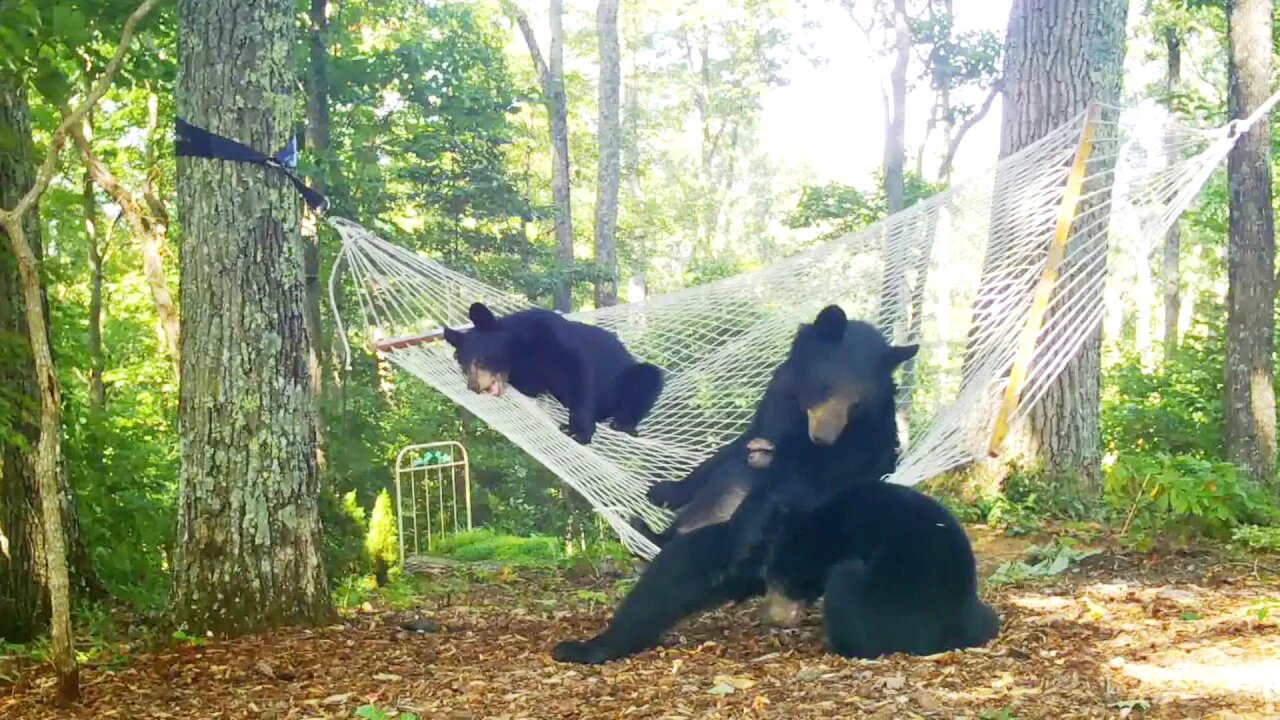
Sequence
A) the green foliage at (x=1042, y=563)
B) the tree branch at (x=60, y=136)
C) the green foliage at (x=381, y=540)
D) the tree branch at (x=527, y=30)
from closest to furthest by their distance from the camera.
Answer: the tree branch at (x=60, y=136) < the green foliage at (x=1042, y=563) < the green foliage at (x=381, y=540) < the tree branch at (x=527, y=30)

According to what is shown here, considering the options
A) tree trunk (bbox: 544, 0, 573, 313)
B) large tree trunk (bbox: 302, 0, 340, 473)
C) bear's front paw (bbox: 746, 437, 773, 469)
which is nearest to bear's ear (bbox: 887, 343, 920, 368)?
bear's front paw (bbox: 746, 437, 773, 469)

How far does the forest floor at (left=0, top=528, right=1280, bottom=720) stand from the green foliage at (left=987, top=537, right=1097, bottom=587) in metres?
0.37

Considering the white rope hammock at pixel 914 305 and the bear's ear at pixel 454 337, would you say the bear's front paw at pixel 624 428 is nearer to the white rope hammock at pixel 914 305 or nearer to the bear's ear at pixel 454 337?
the white rope hammock at pixel 914 305

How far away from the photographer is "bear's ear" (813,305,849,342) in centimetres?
374

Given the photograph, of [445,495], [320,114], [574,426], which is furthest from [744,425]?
[445,495]

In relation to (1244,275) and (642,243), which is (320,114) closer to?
(1244,275)

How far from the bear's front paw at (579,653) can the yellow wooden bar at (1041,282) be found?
5.84ft

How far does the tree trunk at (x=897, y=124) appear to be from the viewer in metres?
14.7

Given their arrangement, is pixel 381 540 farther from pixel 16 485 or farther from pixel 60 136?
pixel 60 136

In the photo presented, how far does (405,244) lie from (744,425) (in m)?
8.33

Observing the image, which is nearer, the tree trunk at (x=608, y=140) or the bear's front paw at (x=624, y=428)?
the bear's front paw at (x=624, y=428)

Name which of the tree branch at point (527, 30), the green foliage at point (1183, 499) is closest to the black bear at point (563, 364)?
the green foliage at point (1183, 499)

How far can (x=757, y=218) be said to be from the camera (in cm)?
3850

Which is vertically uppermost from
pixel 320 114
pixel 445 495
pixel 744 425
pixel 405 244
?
pixel 320 114
